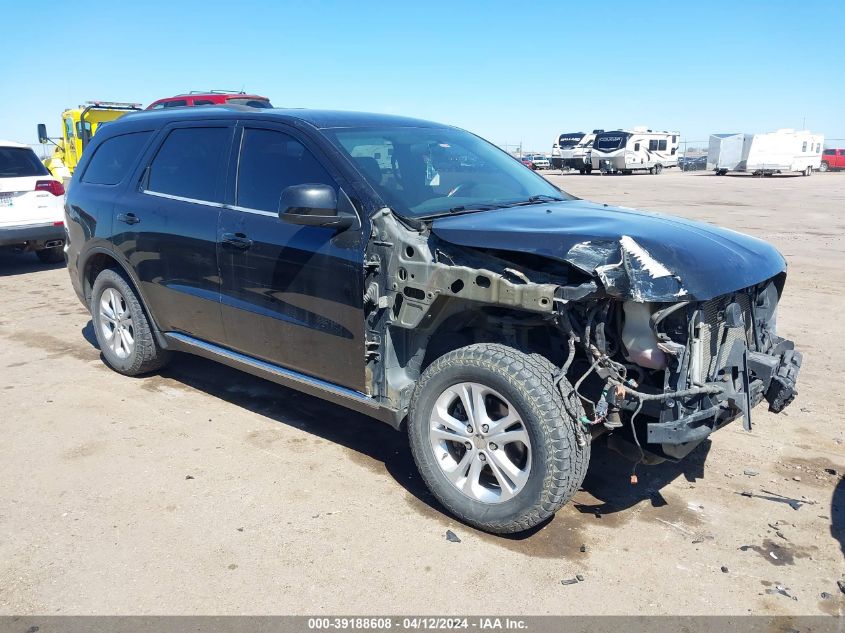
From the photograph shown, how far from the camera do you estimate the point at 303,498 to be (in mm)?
3684

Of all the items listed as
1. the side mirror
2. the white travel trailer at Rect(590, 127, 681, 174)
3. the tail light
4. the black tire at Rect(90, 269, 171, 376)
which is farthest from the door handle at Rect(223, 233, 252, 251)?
the white travel trailer at Rect(590, 127, 681, 174)

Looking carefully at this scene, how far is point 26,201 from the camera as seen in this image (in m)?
9.46

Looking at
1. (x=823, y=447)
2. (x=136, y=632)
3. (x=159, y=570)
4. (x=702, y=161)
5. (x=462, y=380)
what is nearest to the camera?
(x=136, y=632)

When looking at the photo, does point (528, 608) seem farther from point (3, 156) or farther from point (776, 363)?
point (3, 156)

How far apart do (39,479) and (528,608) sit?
2812 millimetres

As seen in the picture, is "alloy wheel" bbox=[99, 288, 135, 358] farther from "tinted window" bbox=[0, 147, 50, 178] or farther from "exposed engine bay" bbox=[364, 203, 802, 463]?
"tinted window" bbox=[0, 147, 50, 178]

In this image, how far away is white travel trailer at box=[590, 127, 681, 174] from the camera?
4078 cm

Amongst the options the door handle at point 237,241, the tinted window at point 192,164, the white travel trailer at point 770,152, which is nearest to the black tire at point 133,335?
the tinted window at point 192,164

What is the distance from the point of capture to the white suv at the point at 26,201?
30.6 feet

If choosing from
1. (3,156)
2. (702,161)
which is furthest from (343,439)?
(702,161)

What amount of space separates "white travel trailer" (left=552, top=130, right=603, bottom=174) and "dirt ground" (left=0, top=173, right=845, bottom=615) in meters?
39.3

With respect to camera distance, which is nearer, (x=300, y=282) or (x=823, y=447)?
(x=300, y=282)

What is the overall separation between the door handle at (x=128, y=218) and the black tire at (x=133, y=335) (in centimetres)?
49

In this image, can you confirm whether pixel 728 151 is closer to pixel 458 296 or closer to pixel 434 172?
pixel 434 172
